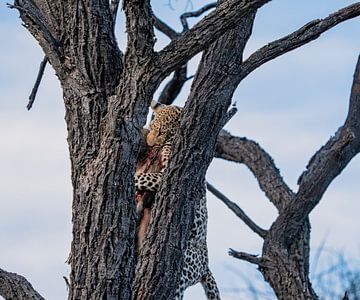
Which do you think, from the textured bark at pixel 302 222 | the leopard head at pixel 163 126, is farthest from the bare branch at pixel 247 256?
the leopard head at pixel 163 126

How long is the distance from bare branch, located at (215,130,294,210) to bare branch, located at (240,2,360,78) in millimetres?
2242

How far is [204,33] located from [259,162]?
2.88 metres

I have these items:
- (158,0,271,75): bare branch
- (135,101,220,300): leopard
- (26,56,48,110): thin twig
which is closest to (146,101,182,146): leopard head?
(135,101,220,300): leopard

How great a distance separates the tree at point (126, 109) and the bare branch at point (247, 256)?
5.04 feet

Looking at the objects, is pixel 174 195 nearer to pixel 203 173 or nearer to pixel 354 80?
pixel 203 173

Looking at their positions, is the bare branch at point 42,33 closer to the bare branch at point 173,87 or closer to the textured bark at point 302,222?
the textured bark at point 302,222

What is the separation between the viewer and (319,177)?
5070mm

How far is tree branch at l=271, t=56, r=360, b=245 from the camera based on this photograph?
508 cm

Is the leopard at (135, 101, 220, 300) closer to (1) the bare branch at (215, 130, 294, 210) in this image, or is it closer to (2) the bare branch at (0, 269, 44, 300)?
(2) the bare branch at (0, 269, 44, 300)

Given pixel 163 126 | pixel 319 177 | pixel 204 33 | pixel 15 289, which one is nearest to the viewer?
pixel 204 33

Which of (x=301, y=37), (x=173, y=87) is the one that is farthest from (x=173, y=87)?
(x=301, y=37)

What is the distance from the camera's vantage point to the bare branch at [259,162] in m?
5.55

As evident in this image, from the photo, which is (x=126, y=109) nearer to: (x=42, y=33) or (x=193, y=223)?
(x=42, y=33)

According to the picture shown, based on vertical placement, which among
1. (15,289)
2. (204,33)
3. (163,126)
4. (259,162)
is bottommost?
(15,289)
